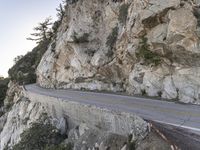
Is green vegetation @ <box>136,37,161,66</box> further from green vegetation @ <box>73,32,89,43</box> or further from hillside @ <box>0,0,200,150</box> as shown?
green vegetation @ <box>73,32,89,43</box>

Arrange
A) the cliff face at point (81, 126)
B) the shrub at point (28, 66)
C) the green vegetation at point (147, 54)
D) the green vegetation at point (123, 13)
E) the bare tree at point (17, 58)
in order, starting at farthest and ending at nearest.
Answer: the bare tree at point (17, 58), the shrub at point (28, 66), the green vegetation at point (123, 13), the green vegetation at point (147, 54), the cliff face at point (81, 126)

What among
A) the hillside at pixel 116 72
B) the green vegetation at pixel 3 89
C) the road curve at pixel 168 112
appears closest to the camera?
the road curve at pixel 168 112

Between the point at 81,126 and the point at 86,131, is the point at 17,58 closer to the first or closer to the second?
the point at 81,126

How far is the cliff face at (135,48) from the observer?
23438 millimetres

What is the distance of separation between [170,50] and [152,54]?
7.67 ft

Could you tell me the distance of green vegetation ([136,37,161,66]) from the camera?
86.4ft

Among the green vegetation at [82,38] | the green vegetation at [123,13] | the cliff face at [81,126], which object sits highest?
the green vegetation at [123,13]

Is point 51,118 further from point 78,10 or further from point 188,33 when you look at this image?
point 78,10

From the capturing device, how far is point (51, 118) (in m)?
30.1

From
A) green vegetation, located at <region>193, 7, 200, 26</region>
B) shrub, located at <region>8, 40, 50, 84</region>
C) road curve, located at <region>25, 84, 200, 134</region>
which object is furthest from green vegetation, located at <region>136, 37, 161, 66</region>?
shrub, located at <region>8, 40, 50, 84</region>

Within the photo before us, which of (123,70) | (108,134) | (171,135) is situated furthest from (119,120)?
(123,70)

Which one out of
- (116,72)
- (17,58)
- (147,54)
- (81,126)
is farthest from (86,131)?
(17,58)

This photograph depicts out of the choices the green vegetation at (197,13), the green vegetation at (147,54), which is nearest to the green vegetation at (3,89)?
the green vegetation at (147,54)

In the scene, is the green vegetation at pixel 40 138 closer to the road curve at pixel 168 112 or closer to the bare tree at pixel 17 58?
the road curve at pixel 168 112
